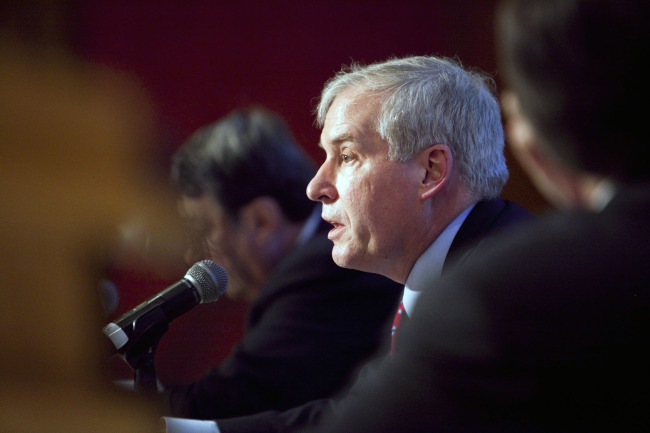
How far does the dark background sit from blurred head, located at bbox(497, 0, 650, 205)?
267 cm

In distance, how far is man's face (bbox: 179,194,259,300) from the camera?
240 centimetres

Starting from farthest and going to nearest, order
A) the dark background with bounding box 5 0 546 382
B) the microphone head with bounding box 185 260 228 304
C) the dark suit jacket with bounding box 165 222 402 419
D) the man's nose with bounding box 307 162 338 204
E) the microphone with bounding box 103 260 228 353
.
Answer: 1. the dark background with bounding box 5 0 546 382
2. the dark suit jacket with bounding box 165 222 402 419
3. the man's nose with bounding box 307 162 338 204
4. the microphone head with bounding box 185 260 228 304
5. the microphone with bounding box 103 260 228 353

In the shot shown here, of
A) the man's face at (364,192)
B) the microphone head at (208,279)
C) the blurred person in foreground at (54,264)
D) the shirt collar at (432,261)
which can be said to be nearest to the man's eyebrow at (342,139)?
the man's face at (364,192)

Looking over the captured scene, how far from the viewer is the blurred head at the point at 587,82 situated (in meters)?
0.73

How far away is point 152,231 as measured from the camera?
2445mm

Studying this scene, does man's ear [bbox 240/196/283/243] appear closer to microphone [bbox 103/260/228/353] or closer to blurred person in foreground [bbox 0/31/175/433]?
microphone [bbox 103/260/228/353]

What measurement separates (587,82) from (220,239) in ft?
5.93

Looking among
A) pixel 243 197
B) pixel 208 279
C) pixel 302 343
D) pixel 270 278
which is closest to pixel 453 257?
pixel 208 279

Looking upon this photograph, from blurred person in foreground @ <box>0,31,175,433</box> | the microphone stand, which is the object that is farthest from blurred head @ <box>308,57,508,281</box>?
Answer: blurred person in foreground @ <box>0,31,175,433</box>

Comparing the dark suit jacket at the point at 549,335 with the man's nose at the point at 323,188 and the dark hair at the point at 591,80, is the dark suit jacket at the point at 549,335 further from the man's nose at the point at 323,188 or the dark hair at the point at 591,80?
the man's nose at the point at 323,188

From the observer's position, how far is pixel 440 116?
5.45 feet

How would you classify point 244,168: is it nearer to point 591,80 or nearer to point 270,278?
point 270,278

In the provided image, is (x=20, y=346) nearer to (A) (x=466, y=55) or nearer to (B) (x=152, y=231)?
(B) (x=152, y=231)

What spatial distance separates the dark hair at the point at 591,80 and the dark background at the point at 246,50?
2.67 meters
